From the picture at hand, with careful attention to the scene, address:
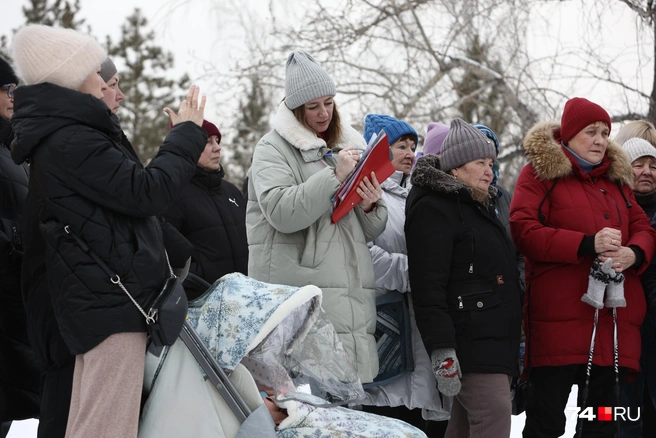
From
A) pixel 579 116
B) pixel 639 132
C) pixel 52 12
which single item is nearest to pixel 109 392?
pixel 579 116

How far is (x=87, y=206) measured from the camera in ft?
9.02

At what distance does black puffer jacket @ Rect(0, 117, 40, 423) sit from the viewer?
3.42 metres

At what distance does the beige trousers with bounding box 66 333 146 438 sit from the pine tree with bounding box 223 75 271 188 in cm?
728

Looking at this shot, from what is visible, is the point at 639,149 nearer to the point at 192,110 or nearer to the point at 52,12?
the point at 192,110

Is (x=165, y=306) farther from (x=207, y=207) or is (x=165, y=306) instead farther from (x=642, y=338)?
(x=642, y=338)

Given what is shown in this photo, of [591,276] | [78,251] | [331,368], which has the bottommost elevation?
[331,368]

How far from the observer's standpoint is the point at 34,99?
2773mm

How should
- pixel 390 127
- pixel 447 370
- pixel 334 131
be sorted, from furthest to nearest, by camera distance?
1. pixel 390 127
2. pixel 334 131
3. pixel 447 370

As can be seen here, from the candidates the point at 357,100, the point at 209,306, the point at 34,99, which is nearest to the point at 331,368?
the point at 209,306

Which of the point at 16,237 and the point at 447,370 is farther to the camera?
the point at 447,370

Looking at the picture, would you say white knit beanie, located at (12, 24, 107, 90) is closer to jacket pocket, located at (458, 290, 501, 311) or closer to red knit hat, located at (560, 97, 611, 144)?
jacket pocket, located at (458, 290, 501, 311)

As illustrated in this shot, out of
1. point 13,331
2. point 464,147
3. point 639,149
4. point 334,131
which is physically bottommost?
point 13,331

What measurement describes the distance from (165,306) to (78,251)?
333mm

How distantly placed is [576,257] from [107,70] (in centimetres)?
235
